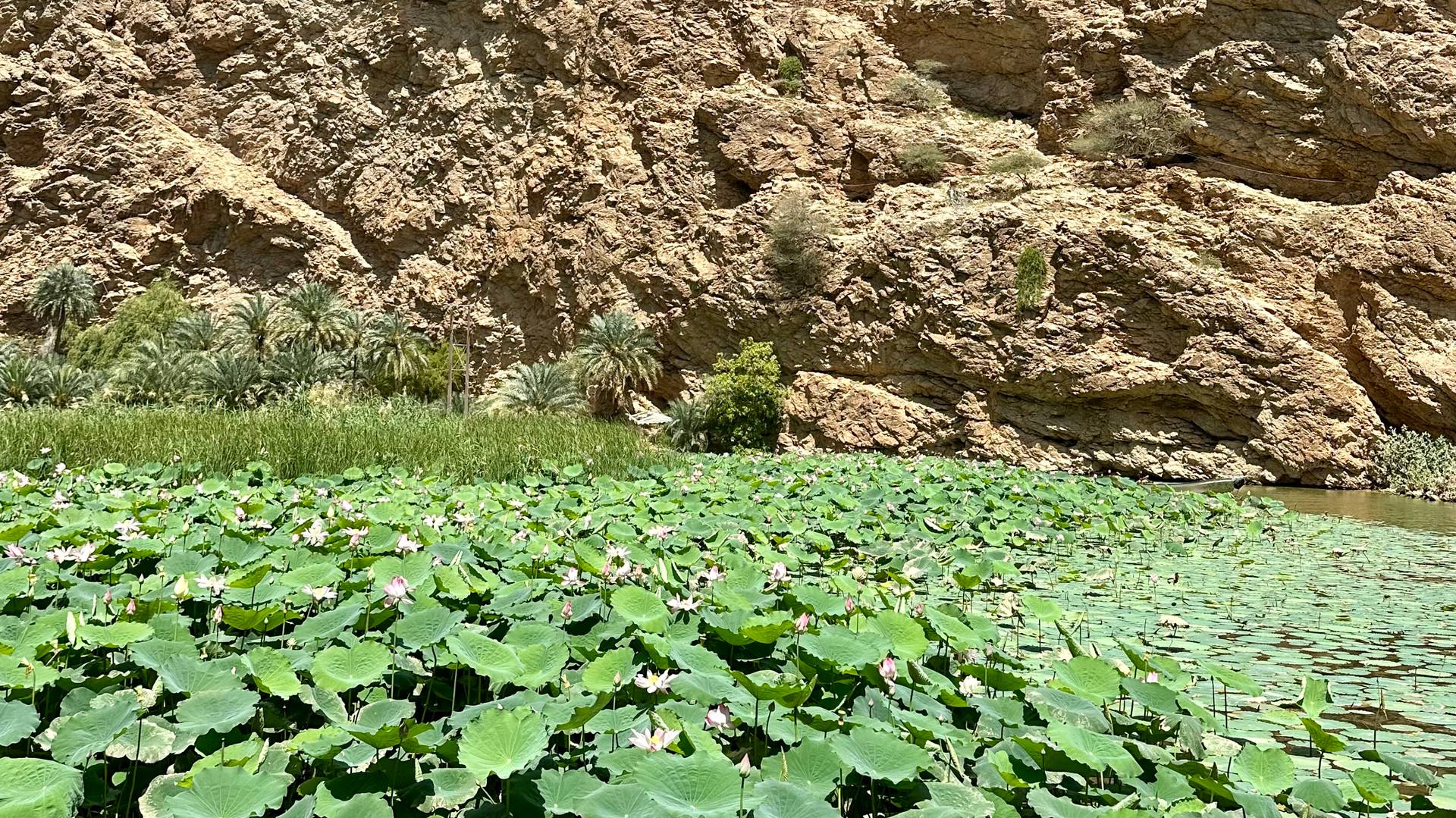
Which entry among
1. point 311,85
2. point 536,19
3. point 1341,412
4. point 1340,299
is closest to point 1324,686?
point 1341,412

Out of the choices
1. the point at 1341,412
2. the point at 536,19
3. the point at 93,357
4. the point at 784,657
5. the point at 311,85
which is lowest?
the point at 93,357

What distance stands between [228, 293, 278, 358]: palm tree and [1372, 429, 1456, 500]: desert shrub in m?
33.4

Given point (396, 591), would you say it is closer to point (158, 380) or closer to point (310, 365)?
point (310, 365)

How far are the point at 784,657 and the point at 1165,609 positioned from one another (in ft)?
10.6

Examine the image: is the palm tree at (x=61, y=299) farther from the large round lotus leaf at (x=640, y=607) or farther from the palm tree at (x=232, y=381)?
the large round lotus leaf at (x=640, y=607)

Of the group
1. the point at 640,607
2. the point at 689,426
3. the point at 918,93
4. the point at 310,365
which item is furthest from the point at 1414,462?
the point at 310,365

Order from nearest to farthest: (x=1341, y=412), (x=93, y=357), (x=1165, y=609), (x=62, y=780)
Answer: (x=62, y=780)
(x=1165, y=609)
(x=1341, y=412)
(x=93, y=357)

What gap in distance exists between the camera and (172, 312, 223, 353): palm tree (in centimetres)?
3158

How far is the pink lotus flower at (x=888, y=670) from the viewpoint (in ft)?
7.36

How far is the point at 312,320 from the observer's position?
31.8 m

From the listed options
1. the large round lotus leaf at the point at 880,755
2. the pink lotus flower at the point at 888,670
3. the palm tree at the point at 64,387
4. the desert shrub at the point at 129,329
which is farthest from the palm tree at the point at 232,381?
the large round lotus leaf at the point at 880,755

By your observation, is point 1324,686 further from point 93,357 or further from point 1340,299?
point 93,357

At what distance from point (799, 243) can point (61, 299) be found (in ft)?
89.7

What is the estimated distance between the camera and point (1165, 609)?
4.92 metres
